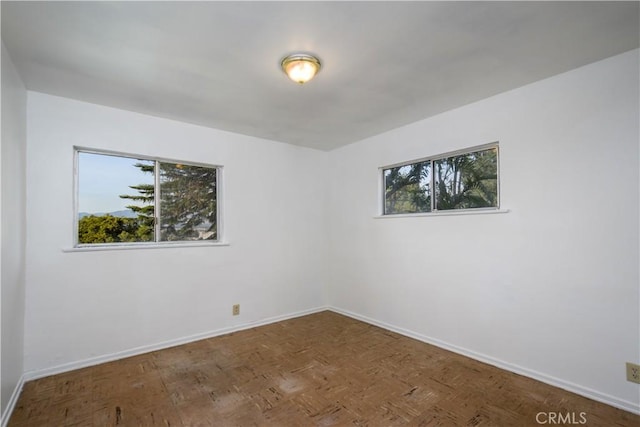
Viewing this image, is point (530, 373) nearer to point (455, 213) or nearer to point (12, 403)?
point (455, 213)

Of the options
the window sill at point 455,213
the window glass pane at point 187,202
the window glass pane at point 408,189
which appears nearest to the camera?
the window sill at point 455,213

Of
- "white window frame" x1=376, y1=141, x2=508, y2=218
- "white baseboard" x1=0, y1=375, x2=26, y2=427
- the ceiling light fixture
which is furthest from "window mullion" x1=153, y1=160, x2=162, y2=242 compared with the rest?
"white window frame" x1=376, y1=141, x2=508, y2=218

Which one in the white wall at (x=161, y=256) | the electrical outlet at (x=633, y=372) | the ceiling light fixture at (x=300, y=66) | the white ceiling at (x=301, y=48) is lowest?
the electrical outlet at (x=633, y=372)

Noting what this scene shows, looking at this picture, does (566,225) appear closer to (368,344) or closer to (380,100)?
(380,100)

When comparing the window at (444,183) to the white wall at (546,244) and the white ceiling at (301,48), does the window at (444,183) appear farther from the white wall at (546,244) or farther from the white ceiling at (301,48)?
the white ceiling at (301,48)

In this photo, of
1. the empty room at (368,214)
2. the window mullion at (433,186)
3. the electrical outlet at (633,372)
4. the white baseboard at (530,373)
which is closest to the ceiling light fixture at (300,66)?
the empty room at (368,214)

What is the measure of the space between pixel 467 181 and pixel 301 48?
209 cm

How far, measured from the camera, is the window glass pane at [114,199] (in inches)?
115

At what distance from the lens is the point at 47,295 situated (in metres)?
2.64

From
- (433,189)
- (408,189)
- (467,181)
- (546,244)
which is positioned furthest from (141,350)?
(546,244)

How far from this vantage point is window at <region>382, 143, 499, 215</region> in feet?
9.58

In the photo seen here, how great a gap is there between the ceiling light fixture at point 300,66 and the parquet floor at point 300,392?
2.41 m

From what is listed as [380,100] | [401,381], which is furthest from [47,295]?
[380,100]

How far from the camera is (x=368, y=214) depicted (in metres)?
4.09
